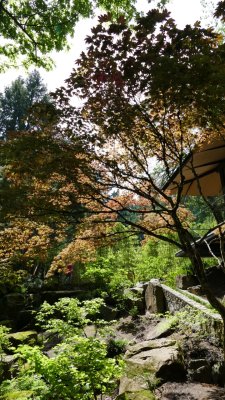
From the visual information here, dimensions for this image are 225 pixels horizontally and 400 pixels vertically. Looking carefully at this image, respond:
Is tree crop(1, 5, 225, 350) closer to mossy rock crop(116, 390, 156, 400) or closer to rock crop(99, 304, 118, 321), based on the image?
mossy rock crop(116, 390, 156, 400)

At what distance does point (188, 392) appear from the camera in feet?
15.6

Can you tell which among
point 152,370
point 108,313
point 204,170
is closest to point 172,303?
point 108,313

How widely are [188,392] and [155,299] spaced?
626cm

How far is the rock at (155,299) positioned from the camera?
35.4 ft

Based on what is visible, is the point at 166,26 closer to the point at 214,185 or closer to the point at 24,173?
the point at 24,173

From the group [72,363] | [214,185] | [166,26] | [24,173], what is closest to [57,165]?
[24,173]

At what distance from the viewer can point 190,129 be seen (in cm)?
421

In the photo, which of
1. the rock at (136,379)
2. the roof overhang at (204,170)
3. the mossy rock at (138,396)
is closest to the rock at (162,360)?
the rock at (136,379)

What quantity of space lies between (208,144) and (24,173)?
291 centimetres

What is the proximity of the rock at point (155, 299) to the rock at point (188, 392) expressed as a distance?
580 centimetres

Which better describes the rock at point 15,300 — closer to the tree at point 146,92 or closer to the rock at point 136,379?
the rock at point 136,379

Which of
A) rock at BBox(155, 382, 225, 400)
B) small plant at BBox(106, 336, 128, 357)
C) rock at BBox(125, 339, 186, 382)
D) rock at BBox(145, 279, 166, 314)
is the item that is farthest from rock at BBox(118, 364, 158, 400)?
rock at BBox(145, 279, 166, 314)

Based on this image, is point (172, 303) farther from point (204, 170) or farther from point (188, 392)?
point (188, 392)

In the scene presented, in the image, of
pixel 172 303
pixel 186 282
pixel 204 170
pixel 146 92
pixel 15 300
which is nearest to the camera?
pixel 146 92
